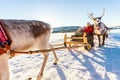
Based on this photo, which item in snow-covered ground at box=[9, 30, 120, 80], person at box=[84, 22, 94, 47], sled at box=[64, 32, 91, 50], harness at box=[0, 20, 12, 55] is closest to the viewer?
harness at box=[0, 20, 12, 55]

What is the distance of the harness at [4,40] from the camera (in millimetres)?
4463

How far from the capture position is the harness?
14.6ft

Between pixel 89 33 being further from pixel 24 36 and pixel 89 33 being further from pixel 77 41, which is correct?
pixel 24 36

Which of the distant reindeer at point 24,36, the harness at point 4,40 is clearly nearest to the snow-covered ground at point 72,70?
the distant reindeer at point 24,36

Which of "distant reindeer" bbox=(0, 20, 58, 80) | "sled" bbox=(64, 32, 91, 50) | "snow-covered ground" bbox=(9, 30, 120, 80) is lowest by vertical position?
"sled" bbox=(64, 32, 91, 50)

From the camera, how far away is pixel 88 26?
1352cm

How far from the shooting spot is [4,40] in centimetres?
459

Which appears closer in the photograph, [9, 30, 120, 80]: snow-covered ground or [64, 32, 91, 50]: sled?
[9, 30, 120, 80]: snow-covered ground

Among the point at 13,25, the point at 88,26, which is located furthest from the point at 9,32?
the point at 88,26

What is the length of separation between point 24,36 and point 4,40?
3.07 ft

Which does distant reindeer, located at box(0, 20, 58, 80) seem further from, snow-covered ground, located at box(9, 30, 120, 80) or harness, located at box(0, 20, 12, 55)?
snow-covered ground, located at box(9, 30, 120, 80)

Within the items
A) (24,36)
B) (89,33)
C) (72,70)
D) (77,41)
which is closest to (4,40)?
(24,36)

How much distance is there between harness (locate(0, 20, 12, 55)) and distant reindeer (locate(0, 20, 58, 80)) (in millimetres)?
114

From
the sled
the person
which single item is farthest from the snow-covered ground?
the person
